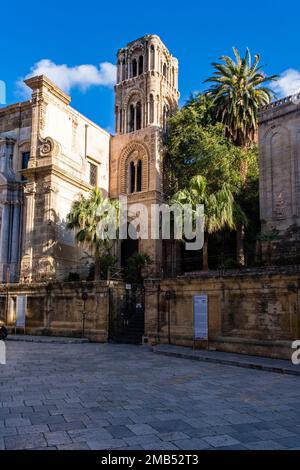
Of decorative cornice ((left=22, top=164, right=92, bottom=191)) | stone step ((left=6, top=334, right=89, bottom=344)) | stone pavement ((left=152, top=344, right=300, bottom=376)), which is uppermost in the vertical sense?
decorative cornice ((left=22, top=164, right=92, bottom=191))

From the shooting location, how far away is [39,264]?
26.3 metres

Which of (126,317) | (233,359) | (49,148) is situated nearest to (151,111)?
(49,148)

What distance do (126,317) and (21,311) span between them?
638 centimetres

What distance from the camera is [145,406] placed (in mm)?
7152

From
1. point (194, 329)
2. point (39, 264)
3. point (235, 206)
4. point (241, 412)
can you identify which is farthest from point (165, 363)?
point (39, 264)

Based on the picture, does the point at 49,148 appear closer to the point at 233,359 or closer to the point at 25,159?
the point at 25,159

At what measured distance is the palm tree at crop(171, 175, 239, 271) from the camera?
22703 millimetres

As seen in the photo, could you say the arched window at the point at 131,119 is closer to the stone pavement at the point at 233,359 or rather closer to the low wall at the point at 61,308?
the low wall at the point at 61,308

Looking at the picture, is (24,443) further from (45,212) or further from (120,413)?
(45,212)

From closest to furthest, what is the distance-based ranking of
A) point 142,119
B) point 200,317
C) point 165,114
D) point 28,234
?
point 200,317 < point 28,234 < point 142,119 < point 165,114

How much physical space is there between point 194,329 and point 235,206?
10473 mm

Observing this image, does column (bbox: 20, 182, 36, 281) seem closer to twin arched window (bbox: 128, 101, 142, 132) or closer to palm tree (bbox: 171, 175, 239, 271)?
palm tree (bbox: 171, 175, 239, 271)

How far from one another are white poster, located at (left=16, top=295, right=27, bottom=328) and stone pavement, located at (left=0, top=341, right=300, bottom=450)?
10887mm

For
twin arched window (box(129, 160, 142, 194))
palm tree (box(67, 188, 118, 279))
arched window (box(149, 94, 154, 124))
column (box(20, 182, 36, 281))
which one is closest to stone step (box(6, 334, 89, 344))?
palm tree (box(67, 188, 118, 279))
